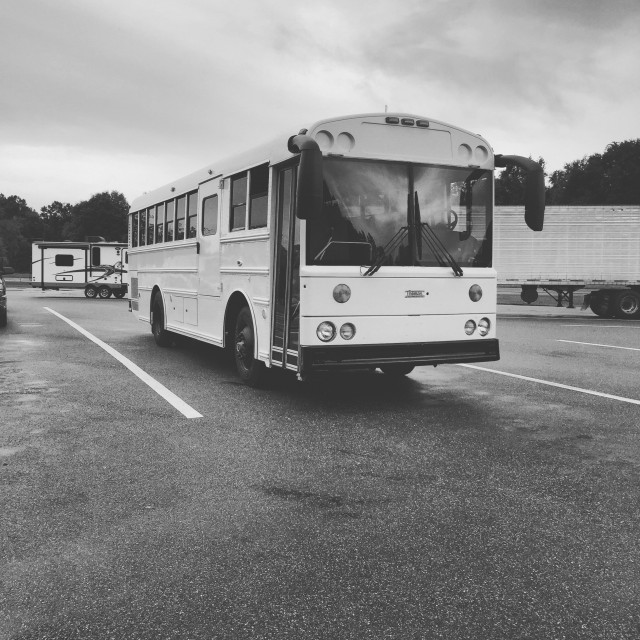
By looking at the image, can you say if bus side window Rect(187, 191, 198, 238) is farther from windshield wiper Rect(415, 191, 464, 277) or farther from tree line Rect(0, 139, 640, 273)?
tree line Rect(0, 139, 640, 273)

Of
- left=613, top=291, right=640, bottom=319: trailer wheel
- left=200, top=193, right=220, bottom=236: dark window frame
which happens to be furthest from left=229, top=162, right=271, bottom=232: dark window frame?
left=613, top=291, right=640, bottom=319: trailer wheel

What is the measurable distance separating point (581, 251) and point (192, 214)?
16711 millimetres

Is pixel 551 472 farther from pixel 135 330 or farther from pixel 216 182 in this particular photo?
pixel 135 330

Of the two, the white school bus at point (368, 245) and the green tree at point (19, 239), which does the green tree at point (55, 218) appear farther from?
the white school bus at point (368, 245)

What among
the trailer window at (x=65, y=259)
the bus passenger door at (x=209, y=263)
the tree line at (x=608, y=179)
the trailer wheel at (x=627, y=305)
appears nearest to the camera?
the bus passenger door at (x=209, y=263)

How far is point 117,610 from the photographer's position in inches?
113

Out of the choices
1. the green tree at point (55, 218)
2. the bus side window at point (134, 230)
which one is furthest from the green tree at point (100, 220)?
the bus side window at point (134, 230)

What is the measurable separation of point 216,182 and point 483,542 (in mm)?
6603

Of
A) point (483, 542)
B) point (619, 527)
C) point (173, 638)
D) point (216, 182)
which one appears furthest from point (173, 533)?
point (216, 182)

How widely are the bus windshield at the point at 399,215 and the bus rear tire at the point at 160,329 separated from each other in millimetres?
6021

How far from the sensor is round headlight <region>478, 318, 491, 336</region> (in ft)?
24.4

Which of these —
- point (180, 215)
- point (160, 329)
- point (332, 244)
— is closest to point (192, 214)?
point (180, 215)

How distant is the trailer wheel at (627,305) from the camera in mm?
23375

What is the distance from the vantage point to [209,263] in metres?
9.51
